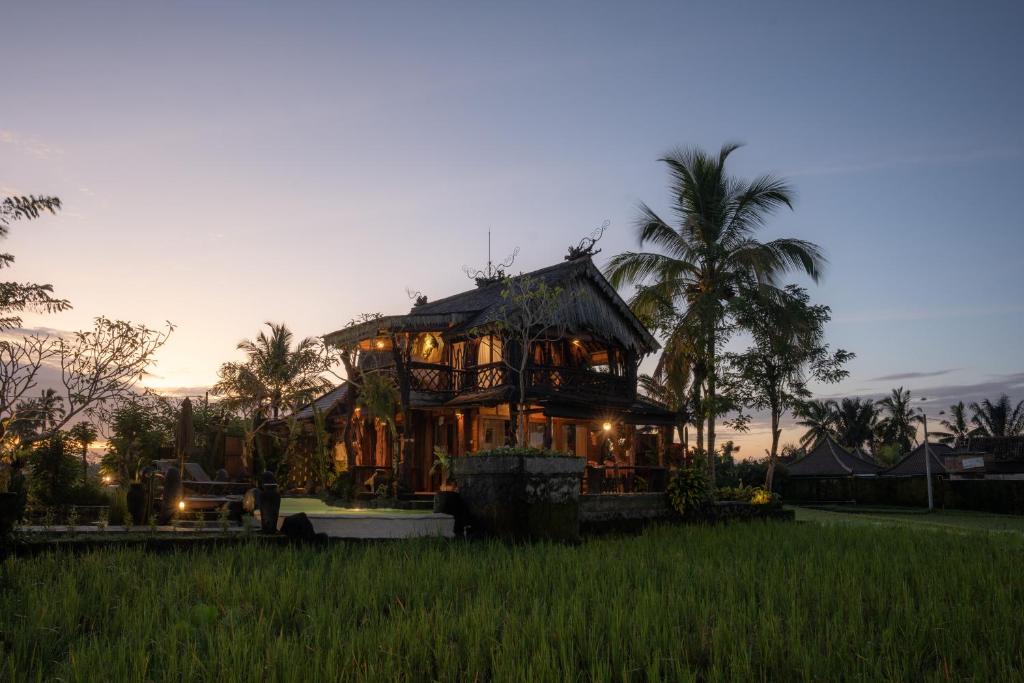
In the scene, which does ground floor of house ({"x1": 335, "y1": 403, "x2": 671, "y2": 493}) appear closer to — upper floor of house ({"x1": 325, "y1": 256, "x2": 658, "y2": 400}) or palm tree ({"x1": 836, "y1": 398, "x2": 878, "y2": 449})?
upper floor of house ({"x1": 325, "y1": 256, "x2": 658, "y2": 400})

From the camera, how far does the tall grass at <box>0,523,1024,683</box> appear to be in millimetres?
3691

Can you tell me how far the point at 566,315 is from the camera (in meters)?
18.9

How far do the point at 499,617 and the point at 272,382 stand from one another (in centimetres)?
2845

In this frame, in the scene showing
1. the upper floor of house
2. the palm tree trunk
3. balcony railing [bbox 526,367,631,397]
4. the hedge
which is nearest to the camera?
the upper floor of house

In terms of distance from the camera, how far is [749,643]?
13.9 feet

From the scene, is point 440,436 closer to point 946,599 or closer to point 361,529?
point 361,529

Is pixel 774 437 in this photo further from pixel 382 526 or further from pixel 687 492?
pixel 382 526

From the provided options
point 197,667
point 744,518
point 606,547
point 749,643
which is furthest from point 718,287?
point 197,667

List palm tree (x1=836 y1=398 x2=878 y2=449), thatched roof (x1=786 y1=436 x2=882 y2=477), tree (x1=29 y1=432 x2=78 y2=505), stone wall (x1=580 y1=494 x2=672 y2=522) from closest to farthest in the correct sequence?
stone wall (x1=580 y1=494 x2=672 y2=522), tree (x1=29 y1=432 x2=78 y2=505), thatched roof (x1=786 y1=436 x2=882 y2=477), palm tree (x1=836 y1=398 x2=878 y2=449)

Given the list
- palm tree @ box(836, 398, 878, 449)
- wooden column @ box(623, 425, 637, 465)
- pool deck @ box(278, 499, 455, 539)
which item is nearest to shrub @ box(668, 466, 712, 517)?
pool deck @ box(278, 499, 455, 539)

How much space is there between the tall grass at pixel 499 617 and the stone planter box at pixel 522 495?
134 centimetres

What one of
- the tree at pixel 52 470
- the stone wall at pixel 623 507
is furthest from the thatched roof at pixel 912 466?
the tree at pixel 52 470

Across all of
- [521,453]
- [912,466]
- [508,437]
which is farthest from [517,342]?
[912,466]

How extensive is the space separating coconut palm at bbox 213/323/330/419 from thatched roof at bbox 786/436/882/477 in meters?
26.7
